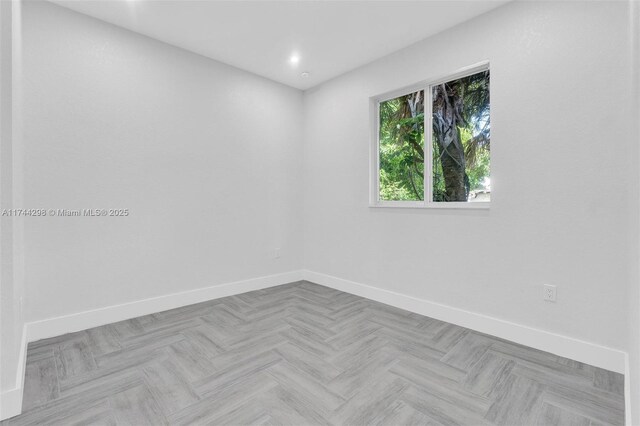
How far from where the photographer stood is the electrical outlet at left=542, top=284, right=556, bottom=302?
215 cm

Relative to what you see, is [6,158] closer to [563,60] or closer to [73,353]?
[73,353]

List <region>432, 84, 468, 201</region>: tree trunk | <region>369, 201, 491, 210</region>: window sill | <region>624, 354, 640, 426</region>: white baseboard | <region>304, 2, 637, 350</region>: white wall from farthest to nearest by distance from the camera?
<region>432, 84, 468, 201</region>: tree trunk, <region>369, 201, 491, 210</region>: window sill, <region>304, 2, 637, 350</region>: white wall, <region>624, 354, 640, 426</region>: white baseboard

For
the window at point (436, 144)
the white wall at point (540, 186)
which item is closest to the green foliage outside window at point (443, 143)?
the window at point (436, 144)

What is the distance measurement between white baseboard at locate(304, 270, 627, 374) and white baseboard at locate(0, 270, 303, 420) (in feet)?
4.74

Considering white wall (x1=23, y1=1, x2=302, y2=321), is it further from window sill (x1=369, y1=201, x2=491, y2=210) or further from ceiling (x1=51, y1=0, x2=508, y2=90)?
window sill (x1=369, y1=201, x2=491, y2=210)

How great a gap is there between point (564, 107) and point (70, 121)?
12.4 ft

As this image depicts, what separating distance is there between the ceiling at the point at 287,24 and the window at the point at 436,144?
0.50 metres

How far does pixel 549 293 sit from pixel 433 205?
43.6 inches

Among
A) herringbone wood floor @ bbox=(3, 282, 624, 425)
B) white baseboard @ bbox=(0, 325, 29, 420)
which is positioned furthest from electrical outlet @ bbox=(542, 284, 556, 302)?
white baseboard @ bbox=(0, 325, 29, 420)

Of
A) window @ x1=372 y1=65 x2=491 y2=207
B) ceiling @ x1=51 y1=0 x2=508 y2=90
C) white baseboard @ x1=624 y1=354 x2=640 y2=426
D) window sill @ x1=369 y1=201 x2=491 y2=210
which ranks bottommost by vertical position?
white baseboard @ x1=624 y1=354 x2=640 y2=426

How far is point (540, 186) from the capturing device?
2209 millimetres

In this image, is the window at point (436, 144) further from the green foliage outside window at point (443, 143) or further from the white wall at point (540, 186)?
the white wall at point (540, 186)

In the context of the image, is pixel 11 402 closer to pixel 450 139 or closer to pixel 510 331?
pixel 510 331

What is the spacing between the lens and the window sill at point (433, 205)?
100 inches
